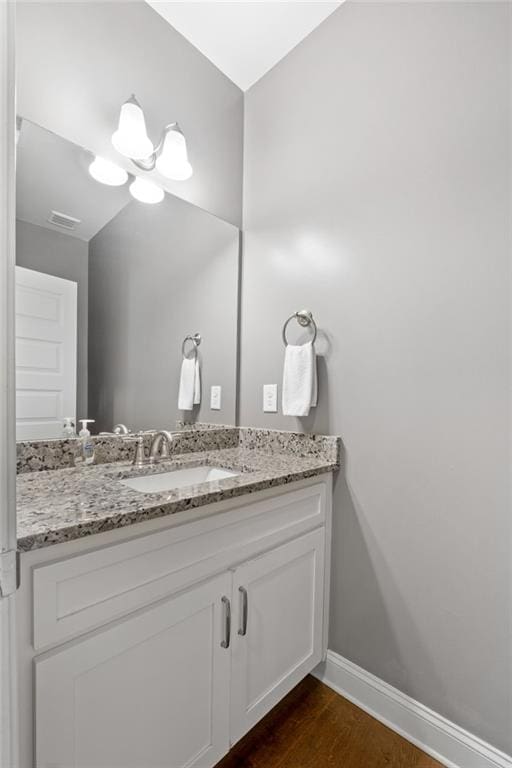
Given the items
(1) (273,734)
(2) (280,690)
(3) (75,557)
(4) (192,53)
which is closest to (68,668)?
(3) (75,557)

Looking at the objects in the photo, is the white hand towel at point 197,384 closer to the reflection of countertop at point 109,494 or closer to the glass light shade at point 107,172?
the reflection of countertop at point 109,494

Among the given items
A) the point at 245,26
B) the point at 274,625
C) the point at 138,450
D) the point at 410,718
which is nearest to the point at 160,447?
the point at 138,450

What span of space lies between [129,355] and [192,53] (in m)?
1.44

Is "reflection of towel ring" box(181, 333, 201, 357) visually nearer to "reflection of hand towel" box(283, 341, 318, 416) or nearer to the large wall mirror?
the large wall mirror

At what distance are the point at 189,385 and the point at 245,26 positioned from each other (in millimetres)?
1592

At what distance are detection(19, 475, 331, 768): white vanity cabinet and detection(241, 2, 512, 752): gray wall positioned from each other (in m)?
0.31

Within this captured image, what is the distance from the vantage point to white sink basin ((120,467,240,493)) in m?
1.28

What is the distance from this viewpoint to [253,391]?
5.95 ft

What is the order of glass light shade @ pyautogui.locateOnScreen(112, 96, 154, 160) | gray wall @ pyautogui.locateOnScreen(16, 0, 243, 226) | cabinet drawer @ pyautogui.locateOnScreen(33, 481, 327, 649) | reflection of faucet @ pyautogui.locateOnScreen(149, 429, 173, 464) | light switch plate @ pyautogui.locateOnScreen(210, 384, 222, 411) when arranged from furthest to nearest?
light switch plate @ pyautogui.locateOnScreen(210, 384, 222, 411), reflection of faucet @ pyautogui.locateOnScreen(149, 429, 173, 464), glass light shade @ pyautogui.locateOnScreen(112, 96, 154, 160), gray wall @ pyautogui.locateOnScreen(16, 0, 243, 226), cabinet drawer @ pyautogui.locateOnScreen(33, 481, 327, 649)

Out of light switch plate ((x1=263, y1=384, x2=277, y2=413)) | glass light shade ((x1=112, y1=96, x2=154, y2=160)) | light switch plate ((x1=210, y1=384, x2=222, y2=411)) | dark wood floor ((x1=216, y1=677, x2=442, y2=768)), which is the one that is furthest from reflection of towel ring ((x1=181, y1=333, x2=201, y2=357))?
dark wood floor ((x1=216, y1=677, x2=442, y2=768))

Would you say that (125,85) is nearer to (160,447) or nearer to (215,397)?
(215,397)

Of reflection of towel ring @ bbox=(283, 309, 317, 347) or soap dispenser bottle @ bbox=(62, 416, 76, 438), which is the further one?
reflection of towel ring @ bbox=(283, 309, 317, 347)

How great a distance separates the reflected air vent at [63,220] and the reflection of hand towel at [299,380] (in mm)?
919

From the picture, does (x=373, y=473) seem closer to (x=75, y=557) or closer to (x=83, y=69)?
(x=75, y=557)
